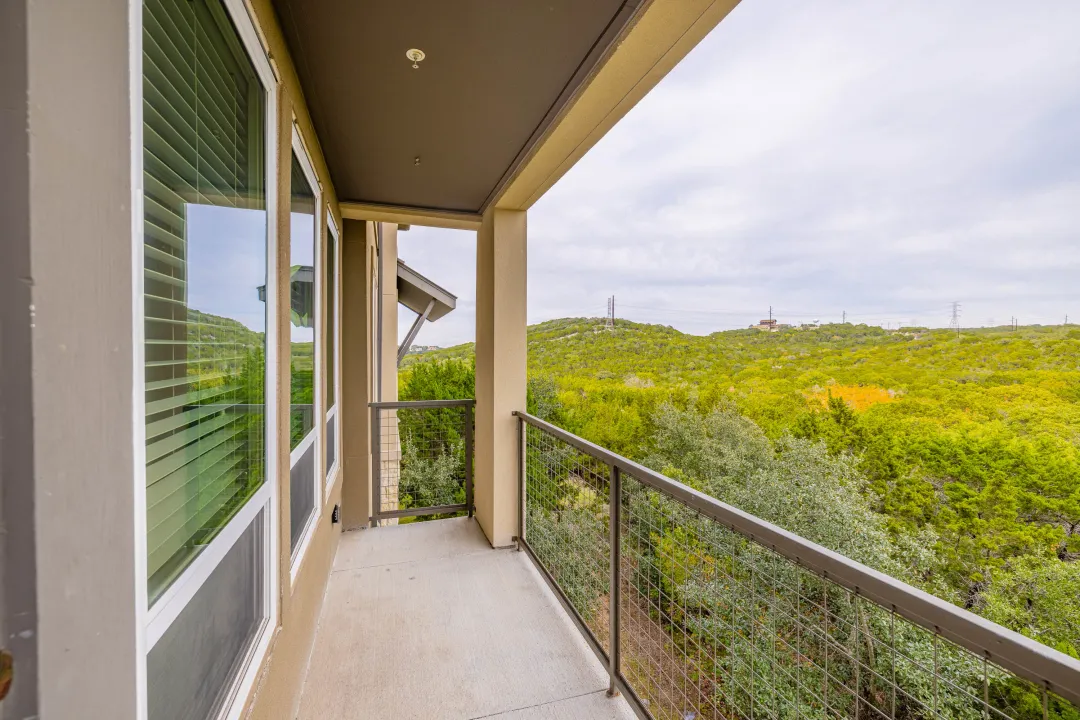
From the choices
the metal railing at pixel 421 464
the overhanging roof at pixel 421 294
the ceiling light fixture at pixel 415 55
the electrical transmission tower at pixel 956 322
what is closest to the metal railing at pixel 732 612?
the metal railing at pixel 421 464

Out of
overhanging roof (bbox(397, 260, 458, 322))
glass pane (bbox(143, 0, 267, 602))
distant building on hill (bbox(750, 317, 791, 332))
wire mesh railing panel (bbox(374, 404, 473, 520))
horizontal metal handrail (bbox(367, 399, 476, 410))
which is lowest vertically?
wire mesh railing panel (bbox(374, 404, 473, 520))

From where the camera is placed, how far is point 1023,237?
21.7ft

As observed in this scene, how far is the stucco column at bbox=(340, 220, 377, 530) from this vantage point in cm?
337

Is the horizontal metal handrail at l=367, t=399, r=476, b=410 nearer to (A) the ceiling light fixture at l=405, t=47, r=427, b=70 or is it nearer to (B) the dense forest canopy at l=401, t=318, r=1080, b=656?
(A) the ceiling light fixture at l=405, t=47, r=427, b=70

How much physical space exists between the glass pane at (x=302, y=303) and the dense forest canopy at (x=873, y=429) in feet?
13.9

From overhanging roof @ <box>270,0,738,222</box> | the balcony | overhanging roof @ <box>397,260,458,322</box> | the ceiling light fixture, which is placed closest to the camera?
the balcony

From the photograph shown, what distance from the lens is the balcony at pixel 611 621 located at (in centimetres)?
96

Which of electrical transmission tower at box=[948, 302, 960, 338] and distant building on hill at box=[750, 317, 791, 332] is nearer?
electrical transmission tower at box=[948, 302, 960, 338]

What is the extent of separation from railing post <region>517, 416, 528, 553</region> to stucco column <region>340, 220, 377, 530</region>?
119 cm

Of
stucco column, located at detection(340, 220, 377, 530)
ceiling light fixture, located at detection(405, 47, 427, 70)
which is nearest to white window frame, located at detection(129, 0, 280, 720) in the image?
ceiling light fixture, located at detection(405, 47, 427, 70)

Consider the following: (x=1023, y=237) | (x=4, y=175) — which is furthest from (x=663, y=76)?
(x=1023, y=237)

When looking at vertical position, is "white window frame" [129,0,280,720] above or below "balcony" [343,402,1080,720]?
above

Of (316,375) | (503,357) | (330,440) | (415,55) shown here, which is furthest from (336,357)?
(415,55)

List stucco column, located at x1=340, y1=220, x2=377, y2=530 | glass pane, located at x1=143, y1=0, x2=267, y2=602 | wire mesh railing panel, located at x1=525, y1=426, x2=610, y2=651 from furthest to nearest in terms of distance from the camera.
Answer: stucco column, located at x1=340, y1=220, x2=377, y2=530, wire mesh railing panel, located at x1=525, y1=426, x2=610, y2=651, glass pane, located at x1=143, y1=0, x2=267, y2=602
